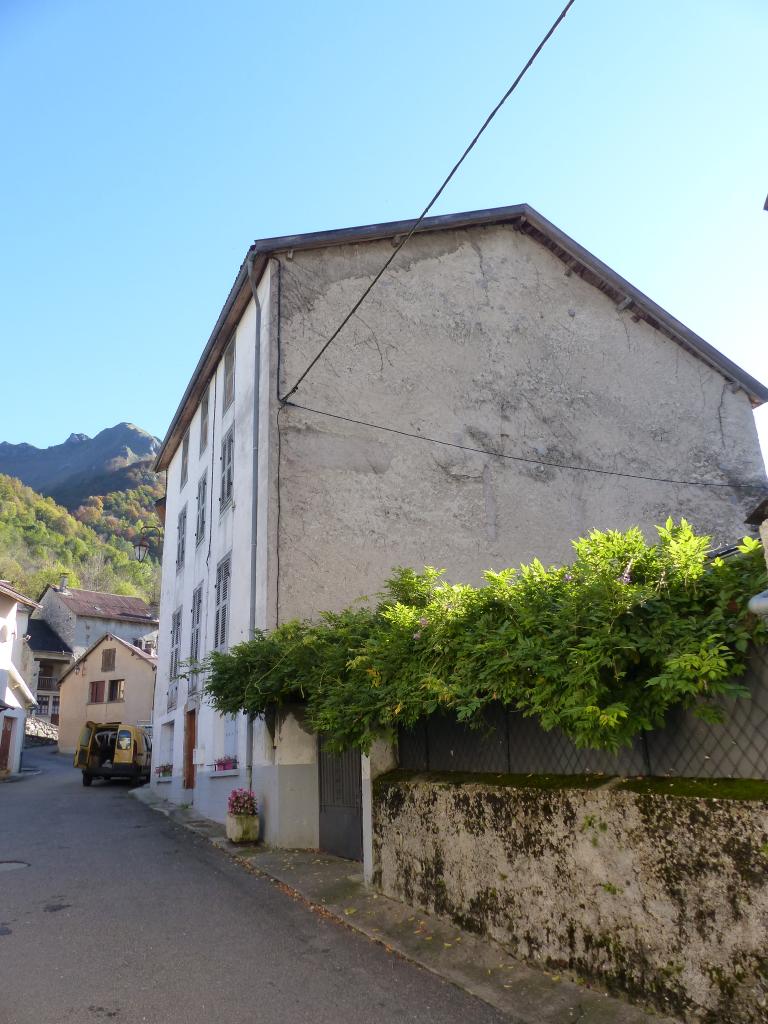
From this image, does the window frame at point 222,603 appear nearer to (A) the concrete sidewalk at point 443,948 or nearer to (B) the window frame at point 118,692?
(A) the concrete sidewalk at point 443,948

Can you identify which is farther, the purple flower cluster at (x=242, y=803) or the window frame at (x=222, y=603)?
the window frame at (x=222, y=603)

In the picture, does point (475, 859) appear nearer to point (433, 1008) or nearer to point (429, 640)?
point (433, 1008)

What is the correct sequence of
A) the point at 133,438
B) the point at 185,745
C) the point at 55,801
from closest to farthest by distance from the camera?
the point at 185,745 → the point at 55,801 → the point at 133,438

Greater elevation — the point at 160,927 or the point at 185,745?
the point at 185,745

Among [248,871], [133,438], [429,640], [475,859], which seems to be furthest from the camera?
[133,438]

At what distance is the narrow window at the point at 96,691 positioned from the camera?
37406mm

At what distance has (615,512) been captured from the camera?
13.9 m

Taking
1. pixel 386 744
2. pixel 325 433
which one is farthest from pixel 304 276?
pixel 386 744

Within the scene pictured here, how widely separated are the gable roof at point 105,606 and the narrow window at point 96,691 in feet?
38.5

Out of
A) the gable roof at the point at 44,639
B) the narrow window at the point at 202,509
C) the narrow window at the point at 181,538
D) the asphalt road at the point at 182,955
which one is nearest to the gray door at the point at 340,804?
the asphalt road at the point at 182,955

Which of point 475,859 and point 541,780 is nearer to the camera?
point 541,780

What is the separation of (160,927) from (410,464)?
7969 mm

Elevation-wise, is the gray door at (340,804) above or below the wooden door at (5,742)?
below

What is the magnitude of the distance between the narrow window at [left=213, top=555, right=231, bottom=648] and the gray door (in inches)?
149
